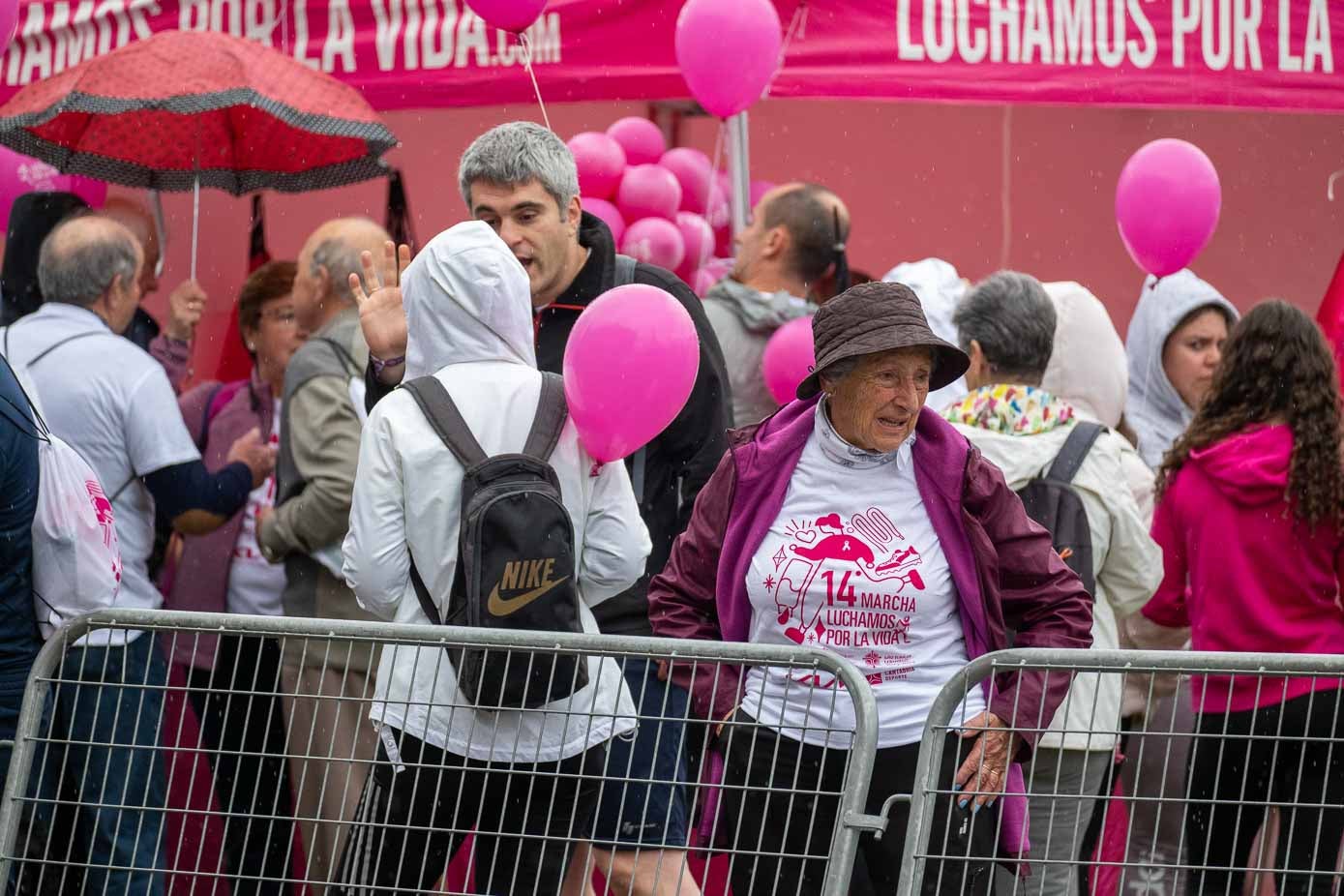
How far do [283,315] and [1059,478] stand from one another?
2.74 meters

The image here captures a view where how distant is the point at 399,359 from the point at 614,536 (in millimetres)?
655

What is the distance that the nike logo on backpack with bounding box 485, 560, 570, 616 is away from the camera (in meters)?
3.34

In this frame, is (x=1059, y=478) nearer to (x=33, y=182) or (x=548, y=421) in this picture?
(x=548, y=421)

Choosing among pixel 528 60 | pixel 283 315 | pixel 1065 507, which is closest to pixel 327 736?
pixel 283 315

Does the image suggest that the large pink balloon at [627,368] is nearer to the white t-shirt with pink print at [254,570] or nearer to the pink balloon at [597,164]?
the white t-shirt with pink print at [254,570]

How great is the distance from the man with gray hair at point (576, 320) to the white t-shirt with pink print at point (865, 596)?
46 centimetres

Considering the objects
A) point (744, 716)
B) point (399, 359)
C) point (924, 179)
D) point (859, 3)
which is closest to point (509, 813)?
point (744, 716)

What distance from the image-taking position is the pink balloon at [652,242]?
6402 millimetres

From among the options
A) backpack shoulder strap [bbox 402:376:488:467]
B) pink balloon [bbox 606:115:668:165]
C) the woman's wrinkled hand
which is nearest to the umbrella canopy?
pink balloon [bbox 606:115:668:165]

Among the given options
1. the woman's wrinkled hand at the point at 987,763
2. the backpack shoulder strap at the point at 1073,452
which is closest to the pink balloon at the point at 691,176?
the backpack shoulder strap at the point at 1073,452

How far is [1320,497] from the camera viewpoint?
4.42 meters

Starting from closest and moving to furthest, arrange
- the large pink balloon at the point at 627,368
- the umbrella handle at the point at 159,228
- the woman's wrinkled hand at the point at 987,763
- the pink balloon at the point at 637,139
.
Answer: the woman's wrinkled hand at the point at 987,763 < the large pink balloon at the point at 627,368 < the umbrella handle at the point at 159,228 < the pink balloon at the point at 637,139

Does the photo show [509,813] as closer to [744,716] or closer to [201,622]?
[744,716]

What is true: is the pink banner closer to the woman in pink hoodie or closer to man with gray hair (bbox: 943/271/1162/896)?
the woman in pink hoodie
